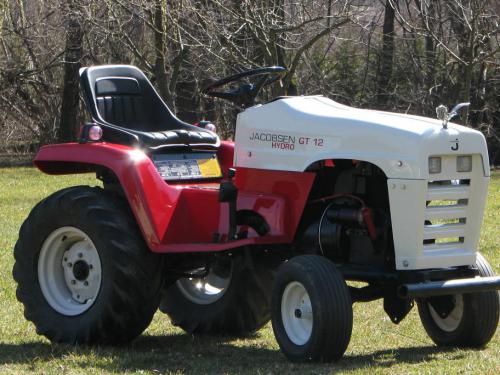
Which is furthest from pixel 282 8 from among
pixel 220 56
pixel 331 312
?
pixel 331 312

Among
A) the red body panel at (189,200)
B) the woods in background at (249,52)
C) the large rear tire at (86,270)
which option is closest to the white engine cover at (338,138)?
the red body panel at (189,200)

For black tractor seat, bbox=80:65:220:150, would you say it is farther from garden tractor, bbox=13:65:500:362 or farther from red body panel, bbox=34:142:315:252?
red body panel, bbox=34:142:315:252

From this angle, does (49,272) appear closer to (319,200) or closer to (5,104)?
(319,200)

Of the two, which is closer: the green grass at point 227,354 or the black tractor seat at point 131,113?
the green grass at point 227,354

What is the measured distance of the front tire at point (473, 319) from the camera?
632 centimetres

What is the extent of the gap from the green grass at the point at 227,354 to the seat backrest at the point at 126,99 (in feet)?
4.64

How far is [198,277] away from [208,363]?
894 mm

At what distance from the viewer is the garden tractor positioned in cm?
587

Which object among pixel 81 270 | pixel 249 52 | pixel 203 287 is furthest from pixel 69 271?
pixel 249 52

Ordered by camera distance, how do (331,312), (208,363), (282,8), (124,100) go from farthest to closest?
(282,8) → (124,100) → (208,363) → (331,312)

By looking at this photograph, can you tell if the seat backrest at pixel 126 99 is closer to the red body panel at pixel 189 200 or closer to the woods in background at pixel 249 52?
the red body panel at pixel 189 200

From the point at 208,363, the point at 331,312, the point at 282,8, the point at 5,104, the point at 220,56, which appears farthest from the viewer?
the point at 5,104

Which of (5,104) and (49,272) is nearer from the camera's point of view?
(49,272)

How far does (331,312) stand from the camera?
572 centimetres
